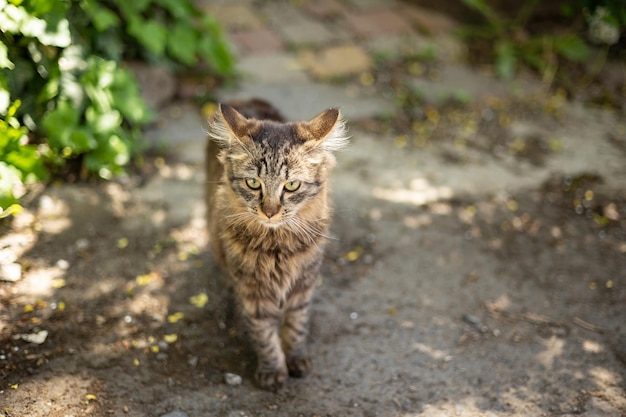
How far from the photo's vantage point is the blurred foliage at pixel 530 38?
491 centimetres

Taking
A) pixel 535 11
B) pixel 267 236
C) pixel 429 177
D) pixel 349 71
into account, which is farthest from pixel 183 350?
pixel 535 11

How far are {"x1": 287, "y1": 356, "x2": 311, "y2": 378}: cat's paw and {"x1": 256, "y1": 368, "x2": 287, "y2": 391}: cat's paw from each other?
8 cm

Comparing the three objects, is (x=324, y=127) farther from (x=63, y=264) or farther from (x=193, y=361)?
(x=63, y=264)

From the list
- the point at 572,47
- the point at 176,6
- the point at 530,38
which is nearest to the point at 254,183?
the point at 176,6

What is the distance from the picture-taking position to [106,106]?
353 centimetres

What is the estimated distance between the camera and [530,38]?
18.6 ft

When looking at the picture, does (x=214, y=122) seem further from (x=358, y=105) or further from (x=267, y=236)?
(x=358, y=105)

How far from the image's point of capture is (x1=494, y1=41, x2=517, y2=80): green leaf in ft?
17.2

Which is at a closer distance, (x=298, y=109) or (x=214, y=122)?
(x=214, y=122)

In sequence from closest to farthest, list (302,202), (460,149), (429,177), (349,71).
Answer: (302,202) → (429,177) → (460,149) → (349,71)

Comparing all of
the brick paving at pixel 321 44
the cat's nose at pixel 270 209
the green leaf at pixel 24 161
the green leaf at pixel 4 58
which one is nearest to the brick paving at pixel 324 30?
the brick paving at pixel 321 44

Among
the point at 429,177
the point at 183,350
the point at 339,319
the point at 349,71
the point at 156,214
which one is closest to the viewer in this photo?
the point at 183,350

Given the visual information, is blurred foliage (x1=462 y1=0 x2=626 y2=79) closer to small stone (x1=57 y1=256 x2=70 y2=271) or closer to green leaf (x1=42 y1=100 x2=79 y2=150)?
green leaf (x1=42 y1=100 x2=79 y2=150)

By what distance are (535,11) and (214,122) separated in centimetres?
455
